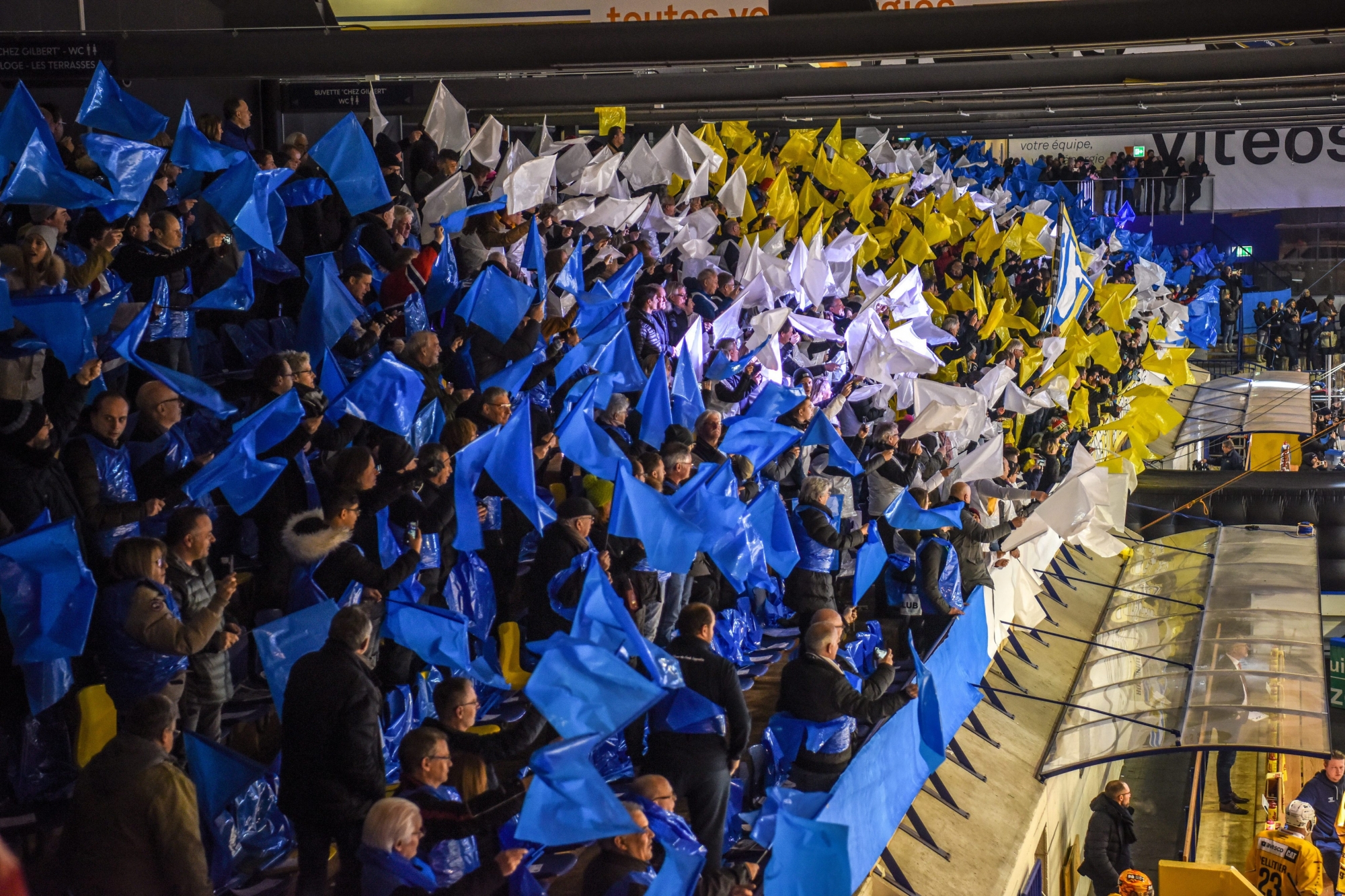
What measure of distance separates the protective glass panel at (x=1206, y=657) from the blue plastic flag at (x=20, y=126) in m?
7.51

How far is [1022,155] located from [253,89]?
1998cm

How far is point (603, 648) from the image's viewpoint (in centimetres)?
521

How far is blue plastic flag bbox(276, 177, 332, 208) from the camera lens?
28.2 ft

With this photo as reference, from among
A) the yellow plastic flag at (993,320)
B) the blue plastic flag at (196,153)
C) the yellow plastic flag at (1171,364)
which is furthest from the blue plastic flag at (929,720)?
the yellow plastic flag at (1171,364)

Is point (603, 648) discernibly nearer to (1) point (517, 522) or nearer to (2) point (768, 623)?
(1) point (517, 522)

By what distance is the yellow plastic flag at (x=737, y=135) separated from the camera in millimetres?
16516

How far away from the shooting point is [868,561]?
28.0 feet

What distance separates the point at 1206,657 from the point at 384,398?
23.7ft

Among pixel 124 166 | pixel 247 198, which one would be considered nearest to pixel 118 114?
pixel 124 166

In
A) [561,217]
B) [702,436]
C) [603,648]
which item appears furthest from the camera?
[561,217]

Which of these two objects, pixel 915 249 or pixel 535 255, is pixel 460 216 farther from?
pixel 915 249

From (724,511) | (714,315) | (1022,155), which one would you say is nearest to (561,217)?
(714,315)

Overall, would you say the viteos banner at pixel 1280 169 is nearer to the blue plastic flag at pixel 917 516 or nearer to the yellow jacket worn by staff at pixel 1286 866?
the yellow jacket worn by staff at pixel 1286 866

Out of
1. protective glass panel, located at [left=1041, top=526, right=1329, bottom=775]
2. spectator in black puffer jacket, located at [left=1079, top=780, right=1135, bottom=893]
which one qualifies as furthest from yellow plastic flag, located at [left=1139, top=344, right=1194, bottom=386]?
spectator in black puffer jacket, located at [left=1079, top=780, right=1135, bottom=893]
